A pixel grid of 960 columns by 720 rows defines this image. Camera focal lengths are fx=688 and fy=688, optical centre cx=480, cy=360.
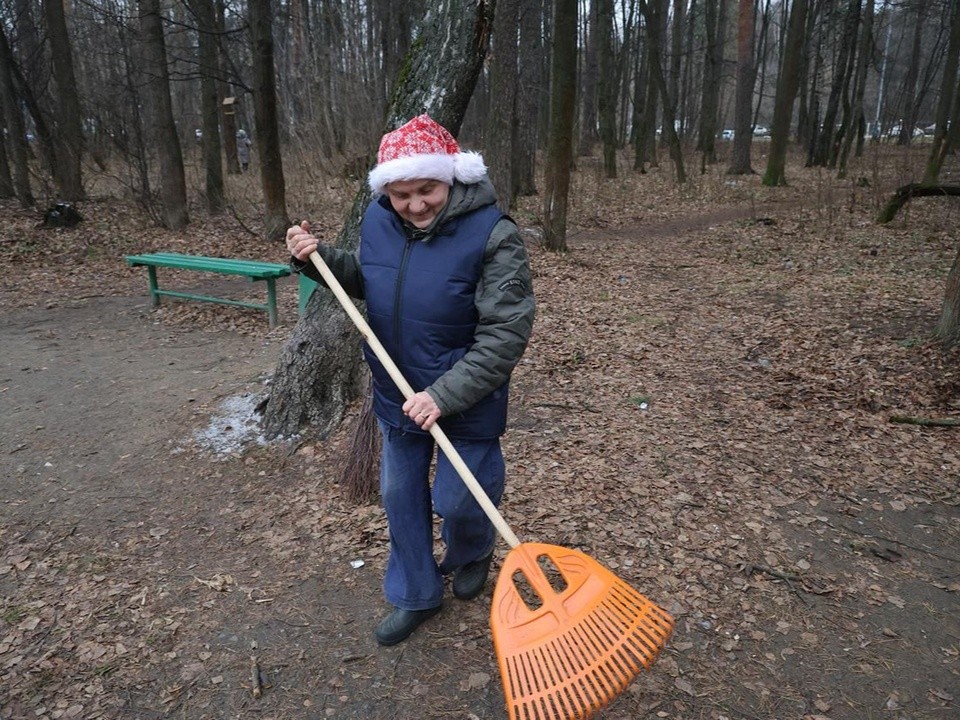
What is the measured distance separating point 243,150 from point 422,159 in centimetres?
2061

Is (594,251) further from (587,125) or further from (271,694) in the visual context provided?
(587,125)

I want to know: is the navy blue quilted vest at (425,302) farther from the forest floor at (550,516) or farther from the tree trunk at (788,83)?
the tree trunk at (788,83)

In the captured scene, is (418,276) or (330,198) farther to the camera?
(330,198)

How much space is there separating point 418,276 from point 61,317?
24.0 ft

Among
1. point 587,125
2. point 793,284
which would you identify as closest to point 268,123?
point 793,284

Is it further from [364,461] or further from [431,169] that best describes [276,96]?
[431,169]

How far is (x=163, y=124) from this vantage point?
1177cm

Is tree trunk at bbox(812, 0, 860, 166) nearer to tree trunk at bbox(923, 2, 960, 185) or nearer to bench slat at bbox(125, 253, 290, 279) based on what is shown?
tree trunk at bbox(923, 2, 960, 185)

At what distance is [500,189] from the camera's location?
1027cm

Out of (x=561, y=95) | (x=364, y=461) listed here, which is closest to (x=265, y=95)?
(x=561, y=95)

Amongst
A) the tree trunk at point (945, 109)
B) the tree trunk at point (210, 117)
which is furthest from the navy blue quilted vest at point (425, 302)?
the tree trunk at point (945, 109)

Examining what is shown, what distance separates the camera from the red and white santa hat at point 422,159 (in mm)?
2271

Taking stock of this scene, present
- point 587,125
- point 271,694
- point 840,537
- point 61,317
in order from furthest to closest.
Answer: point 587,125 → point 61,317 → point 840,537 → point 271,694

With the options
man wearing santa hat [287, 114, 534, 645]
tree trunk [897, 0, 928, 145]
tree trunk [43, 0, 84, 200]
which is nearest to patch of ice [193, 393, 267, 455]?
man wearing santa hat [287, 114, 534, 645]
